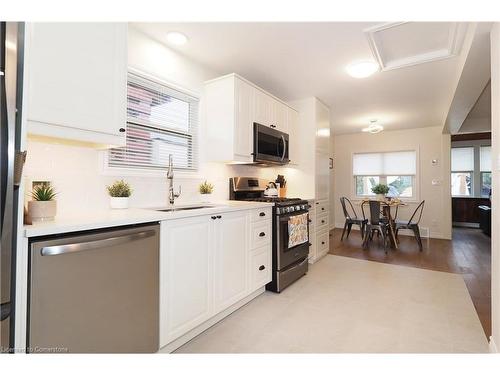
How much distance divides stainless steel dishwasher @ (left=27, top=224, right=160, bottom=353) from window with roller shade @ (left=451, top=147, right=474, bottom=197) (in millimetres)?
8706

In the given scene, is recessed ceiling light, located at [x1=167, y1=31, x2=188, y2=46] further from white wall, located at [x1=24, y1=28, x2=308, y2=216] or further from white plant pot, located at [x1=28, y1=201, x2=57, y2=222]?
white plant pot, located at [x1=28, y1=201, x2=57, y2=222]

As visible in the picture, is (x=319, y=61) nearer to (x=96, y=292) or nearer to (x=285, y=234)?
(x=285, y=234)

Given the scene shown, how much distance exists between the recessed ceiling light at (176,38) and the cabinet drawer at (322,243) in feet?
10.1

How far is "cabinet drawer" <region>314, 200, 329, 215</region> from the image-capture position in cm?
391

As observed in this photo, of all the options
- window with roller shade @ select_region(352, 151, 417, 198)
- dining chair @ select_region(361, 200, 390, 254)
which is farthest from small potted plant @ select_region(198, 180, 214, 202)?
window with roller shade @ select_region(352, 151, 417, 198)

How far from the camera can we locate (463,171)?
7289 mm

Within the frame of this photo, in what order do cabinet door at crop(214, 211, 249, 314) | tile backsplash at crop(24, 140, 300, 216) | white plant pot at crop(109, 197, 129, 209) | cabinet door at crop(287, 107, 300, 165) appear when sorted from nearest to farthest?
1. tile backsplash at crop(24, 140, 300, 216)
2. white plant pot at crop(109, 197, 129, 209)
3. cabinet door at crop(214, 211, 249, 314)
4. cabinet door at crop(287, 107, 300, 165)

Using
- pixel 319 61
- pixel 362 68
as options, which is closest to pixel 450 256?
pixel 362 68

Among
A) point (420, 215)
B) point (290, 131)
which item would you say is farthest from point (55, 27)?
point (420, 215)

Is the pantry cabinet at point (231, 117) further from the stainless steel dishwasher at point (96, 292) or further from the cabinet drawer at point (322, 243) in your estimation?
the cabinet drawer at point (322, 243)

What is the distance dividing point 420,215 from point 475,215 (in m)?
2.78

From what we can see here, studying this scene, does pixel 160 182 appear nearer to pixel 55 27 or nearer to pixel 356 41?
pixel 55 27

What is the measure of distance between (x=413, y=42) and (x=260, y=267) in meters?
2.63

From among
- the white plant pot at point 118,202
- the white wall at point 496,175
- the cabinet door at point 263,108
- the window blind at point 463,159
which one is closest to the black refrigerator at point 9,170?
the white plant pot at point 118,202
